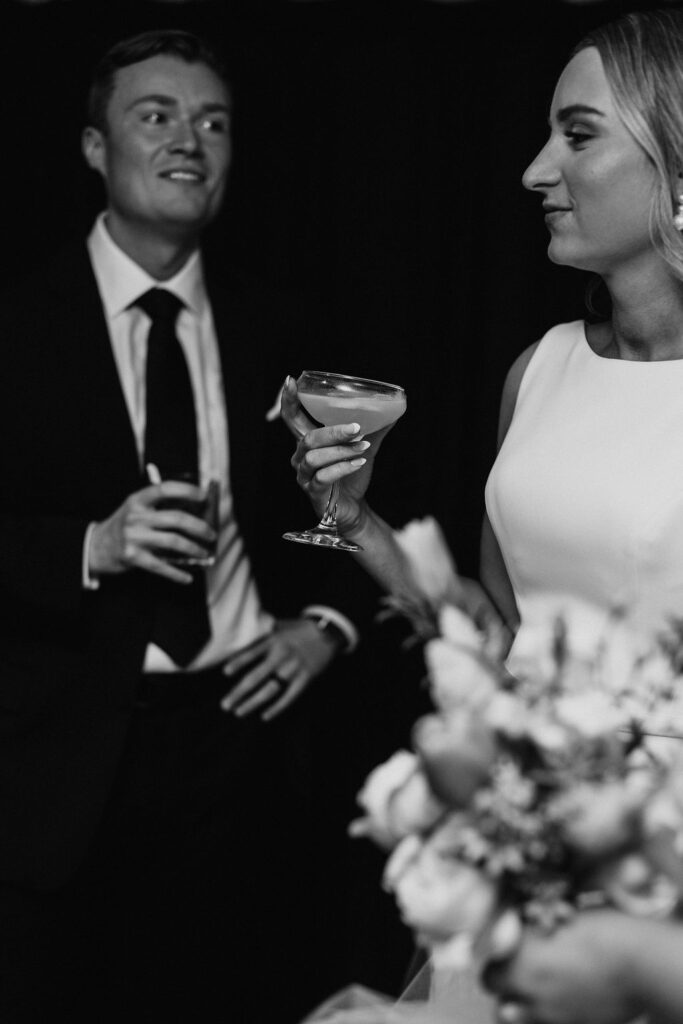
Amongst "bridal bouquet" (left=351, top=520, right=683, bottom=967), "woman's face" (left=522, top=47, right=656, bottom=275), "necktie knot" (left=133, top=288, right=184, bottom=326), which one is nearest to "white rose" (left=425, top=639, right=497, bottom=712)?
"bridal bouquet" (left=351, top=520, right=683, bottom=967)

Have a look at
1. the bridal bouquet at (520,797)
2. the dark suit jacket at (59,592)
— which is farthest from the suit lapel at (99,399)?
the bridal bouquet at (520,797)

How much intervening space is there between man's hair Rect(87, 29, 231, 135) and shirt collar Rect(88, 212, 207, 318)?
262 mm

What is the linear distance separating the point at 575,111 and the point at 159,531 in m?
1.04

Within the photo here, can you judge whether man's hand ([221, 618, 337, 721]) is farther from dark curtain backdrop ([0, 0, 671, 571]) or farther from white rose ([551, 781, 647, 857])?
white rose ([551, 781, 647, 857])

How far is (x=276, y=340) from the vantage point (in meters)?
2.95

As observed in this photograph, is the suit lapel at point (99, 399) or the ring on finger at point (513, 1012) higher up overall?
the suit lapel at point (99, 399)

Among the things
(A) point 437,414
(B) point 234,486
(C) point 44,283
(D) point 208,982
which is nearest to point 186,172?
(C) point 44,283

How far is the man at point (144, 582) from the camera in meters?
2.66

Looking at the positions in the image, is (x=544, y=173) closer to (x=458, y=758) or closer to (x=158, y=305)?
(x=158, y=305)

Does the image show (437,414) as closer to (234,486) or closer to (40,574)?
(234,486)

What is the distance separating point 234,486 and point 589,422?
2.77 feet

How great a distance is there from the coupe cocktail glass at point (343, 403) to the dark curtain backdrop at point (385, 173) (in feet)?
3.42

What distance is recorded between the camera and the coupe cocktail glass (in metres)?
2.04

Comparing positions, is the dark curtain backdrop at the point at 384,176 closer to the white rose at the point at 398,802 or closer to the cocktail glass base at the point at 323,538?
the cocktail glass base at the point at 323,538
